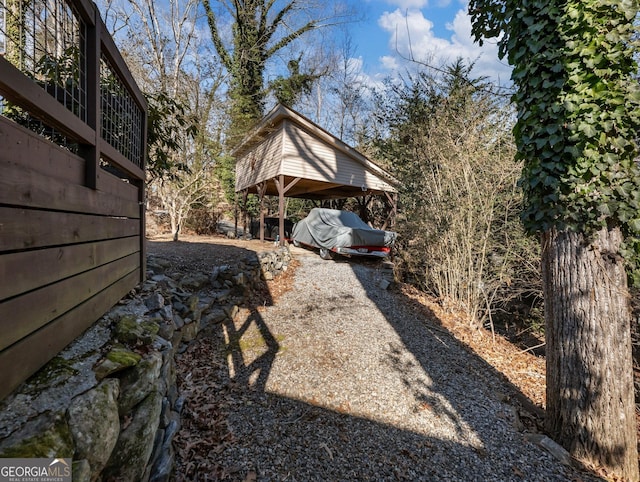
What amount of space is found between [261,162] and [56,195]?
9.91 m

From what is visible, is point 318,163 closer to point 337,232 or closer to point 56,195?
point 337,232

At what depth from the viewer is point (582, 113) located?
246 centimetres

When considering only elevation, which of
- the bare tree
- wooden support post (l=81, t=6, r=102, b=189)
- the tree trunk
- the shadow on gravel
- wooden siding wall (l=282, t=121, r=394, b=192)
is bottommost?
the shadow on gravel

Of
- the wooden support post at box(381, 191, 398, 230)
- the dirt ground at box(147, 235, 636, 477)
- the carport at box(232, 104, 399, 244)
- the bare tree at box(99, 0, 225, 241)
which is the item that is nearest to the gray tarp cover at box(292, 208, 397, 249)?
the carport at box(232, 104, 399, 244)

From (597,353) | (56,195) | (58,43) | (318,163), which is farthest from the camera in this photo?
(318,163)

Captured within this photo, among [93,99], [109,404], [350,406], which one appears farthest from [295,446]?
[93,99]

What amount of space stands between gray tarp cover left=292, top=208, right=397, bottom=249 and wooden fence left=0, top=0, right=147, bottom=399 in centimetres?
621

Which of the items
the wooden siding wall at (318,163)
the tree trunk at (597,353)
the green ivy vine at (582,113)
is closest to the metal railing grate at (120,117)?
the green ivy vine at (582,113)

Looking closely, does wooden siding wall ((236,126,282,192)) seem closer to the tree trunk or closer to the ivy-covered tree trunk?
the ivy-covered tree trunk

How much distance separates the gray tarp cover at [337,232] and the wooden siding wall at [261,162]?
2.08 m

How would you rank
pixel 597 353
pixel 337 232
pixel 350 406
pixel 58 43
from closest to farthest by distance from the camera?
pixel 58 43 < pixel 597 353 < pixel 350 406 < pixel 337 232

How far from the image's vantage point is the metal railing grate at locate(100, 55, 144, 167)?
8.64 feet

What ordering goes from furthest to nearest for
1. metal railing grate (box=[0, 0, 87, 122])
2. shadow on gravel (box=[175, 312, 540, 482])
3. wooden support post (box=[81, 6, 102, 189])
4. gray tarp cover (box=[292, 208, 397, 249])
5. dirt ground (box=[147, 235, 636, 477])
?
gray tarp cover (box=[292, 208, 397, 249])
dirt ground (box=[147, 235, 636, 477])
shadow on gravel (box=[175, 312, 540, 482])
wooden support post (box=[81, 6, 102, 189])
metal railing grate (box=[0, 0, 87, 122])

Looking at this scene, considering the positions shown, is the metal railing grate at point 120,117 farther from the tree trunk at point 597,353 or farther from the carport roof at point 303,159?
the carport roof at point 303,159
